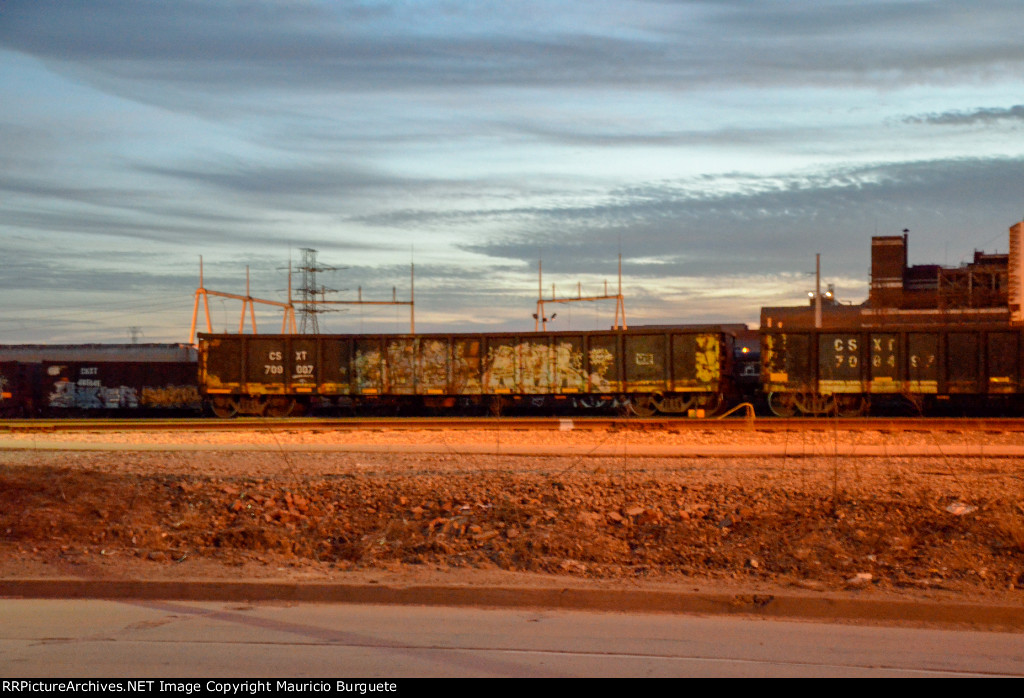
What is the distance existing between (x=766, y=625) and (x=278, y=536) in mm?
4965

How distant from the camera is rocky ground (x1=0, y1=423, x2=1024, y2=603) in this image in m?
7.84

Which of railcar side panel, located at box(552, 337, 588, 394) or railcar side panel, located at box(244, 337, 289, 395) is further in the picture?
railcar side panel, located at box(244, 337, 289, 395)

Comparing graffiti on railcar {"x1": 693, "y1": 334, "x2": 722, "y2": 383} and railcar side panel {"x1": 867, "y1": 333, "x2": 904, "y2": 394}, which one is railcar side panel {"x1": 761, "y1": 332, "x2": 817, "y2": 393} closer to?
graffiti on railcar {"x1": 693, "y1": 334, "x2": 722, "y2": 383}

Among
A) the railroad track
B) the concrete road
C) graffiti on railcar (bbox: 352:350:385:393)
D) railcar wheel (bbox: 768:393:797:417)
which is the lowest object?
the concrete road

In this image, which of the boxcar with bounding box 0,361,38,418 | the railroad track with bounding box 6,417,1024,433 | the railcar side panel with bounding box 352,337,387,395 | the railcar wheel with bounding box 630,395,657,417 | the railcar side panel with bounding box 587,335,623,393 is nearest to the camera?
the railroad track with bounding box 6,417,1024,433

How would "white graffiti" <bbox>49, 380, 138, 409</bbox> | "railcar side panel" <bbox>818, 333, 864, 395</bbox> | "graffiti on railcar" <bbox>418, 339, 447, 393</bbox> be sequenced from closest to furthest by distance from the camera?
"railcar side panel" <bbox>818, 333, 864, 395</bbox>
"graffiti on railcar" <bbox>418, 339, 447, 393</bbox>
"white graffiti" <bbox>49, 380, 138, 409</bbox>

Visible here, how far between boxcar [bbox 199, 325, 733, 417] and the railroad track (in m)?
3.49

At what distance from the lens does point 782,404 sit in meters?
25.0

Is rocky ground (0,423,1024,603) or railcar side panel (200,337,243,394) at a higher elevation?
railcar side panel (200,337,243,394)

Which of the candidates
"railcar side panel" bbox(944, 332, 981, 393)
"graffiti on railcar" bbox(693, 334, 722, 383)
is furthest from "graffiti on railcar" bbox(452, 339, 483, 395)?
"railcar side panel" bbox(944, 332, 981, 393)

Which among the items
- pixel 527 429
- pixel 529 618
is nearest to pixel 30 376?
pixel 527 429

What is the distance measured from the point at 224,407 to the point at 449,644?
23124mm

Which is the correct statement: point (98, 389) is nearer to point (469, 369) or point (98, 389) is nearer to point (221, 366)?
point (221, 366)

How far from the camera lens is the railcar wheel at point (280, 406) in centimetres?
2725
